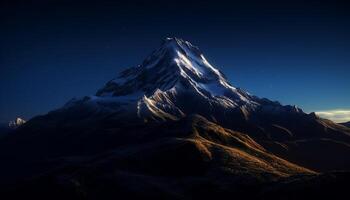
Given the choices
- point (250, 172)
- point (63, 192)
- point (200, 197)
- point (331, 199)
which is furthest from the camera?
point (250, 172)

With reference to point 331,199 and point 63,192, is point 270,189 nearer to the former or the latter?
point 331,199

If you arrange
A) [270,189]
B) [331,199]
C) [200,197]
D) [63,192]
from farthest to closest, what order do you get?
[63,192] → [200,197] → [270,189] → [331,199]

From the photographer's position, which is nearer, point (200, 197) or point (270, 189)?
point (270, 189)

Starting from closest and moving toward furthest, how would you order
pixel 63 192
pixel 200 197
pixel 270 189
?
1. pixel 270 189
2. pixel 200 197
3. pixel 63 192

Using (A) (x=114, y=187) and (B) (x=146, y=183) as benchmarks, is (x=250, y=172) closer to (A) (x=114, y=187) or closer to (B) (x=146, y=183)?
(B) (x=146, y=183)

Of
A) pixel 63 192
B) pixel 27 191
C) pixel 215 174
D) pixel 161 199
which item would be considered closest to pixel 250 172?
pixel 215 174

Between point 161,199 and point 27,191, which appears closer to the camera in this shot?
point 161,199

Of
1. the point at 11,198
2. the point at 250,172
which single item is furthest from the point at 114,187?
the point at 250,172

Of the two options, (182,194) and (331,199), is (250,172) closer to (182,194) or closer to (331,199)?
(182,194)

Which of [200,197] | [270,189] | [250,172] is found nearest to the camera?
[270,189]
